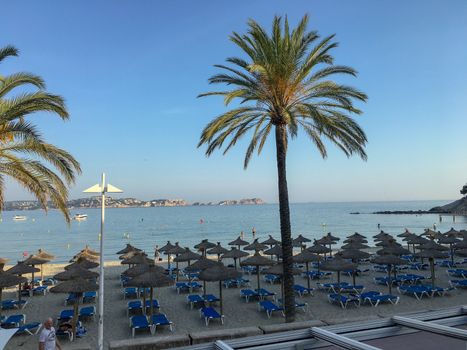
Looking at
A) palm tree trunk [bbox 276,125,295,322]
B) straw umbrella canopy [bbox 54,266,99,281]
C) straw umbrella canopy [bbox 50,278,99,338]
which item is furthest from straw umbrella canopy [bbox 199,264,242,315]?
straw umbrella canopy [bbox 54,266,99,281]

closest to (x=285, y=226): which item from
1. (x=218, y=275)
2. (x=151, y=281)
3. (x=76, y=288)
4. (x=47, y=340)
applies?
(x=218, y=275)

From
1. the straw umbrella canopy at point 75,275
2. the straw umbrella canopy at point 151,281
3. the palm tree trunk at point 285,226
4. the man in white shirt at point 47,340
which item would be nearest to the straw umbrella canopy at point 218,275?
the straw umbrella canopy at point 151,281

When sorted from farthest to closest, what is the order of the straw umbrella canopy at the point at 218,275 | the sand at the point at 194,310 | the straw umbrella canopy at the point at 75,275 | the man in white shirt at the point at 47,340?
the straw umbrella canopy at the point at 75,275, the straw umbrella canopy at the point at 218,275, the sand at the point at 194,310, the man in white shirt at the point at 47,340

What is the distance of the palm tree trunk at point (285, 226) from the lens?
1314 centimetres

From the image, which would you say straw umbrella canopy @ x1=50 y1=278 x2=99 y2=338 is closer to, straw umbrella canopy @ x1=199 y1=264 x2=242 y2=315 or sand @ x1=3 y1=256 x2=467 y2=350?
sand @ x1=3 y1=256 x2=467 y2=350

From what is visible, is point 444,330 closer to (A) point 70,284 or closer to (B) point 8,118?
(B) point 8,118

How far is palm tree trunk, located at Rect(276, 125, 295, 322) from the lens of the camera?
13.1 m

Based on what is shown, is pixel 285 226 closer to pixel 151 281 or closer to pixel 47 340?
pixel 151 281

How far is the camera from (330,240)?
28.6 meters

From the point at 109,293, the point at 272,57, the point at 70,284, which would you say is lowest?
the point at 109,293

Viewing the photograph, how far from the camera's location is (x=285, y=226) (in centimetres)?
1341

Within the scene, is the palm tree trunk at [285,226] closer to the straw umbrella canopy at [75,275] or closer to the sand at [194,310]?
the sand at [194,310]

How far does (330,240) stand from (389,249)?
8.68 m

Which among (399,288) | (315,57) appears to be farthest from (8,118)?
(399,288)
